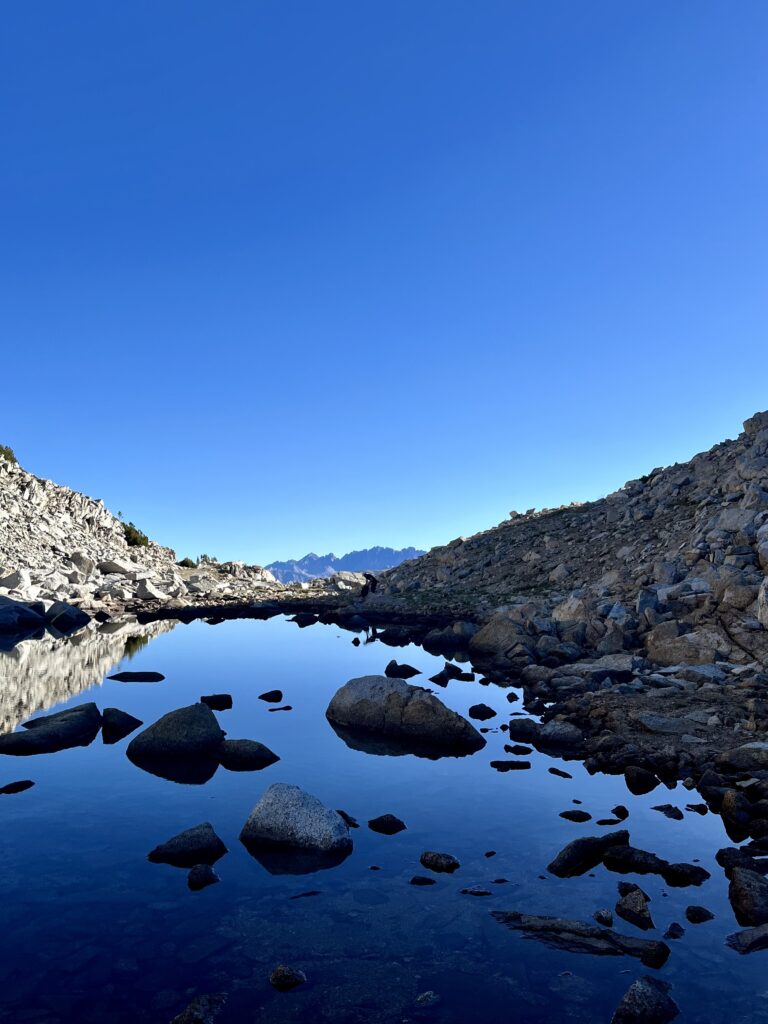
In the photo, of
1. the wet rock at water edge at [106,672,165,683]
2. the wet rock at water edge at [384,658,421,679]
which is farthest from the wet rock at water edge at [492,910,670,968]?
the wet rock at water edge at [106,672,165,683]

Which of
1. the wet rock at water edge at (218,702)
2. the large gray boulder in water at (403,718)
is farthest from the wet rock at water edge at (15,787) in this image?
the wet rock at water edge at (218,702)

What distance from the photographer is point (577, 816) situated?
36.0 ft

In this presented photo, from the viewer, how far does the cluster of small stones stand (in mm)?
50906

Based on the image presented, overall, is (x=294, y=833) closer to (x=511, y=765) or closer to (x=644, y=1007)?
(x=644, y=1007)

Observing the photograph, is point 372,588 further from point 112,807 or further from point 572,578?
point 112,807

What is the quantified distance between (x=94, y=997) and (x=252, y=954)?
154 centimetres

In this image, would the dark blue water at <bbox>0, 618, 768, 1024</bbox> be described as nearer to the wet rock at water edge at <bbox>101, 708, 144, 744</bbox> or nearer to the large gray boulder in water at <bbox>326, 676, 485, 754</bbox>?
the large gray boulder in water at <bbox>326, 676, 485, 754</bbox>

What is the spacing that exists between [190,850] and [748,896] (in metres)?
7.16

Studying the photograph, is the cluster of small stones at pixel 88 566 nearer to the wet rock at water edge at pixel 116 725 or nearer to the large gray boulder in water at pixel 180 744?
the wet rock at water edge at pixel 116 725

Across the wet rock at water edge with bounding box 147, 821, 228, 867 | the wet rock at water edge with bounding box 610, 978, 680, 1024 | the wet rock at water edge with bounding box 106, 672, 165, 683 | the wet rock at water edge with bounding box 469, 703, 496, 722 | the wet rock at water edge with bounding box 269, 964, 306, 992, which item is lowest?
the wet rock at water edge with bounding box 610, 978, 680, 1024

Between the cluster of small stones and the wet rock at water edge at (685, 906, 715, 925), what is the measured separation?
137 feet

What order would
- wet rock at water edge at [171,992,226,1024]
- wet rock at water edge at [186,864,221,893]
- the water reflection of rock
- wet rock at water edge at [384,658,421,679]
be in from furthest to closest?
wet rock at water edge at [384,658,421,679] → the water reflection of rock → wet rock at water edge at [186,864,221,893] → wet rock at water edge at [171,992,226,1024]

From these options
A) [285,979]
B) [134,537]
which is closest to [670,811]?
[285,979]

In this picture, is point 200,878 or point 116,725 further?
point 116,725
